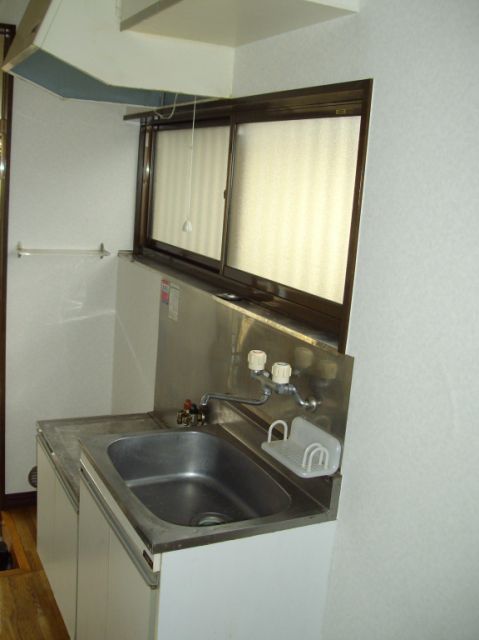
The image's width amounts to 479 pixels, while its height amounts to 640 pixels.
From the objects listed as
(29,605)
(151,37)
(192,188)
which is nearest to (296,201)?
(151,37)

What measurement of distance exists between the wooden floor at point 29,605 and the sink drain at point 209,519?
110 centimetres

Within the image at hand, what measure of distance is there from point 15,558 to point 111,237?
178 cm

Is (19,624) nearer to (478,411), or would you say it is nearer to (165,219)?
(165,219)

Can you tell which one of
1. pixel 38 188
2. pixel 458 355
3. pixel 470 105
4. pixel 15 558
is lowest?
pixel 15 558

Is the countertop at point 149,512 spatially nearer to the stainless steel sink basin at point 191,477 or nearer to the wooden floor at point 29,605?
the stainless steel sink basin at point 191,477

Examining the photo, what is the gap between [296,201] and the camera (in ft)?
7.57

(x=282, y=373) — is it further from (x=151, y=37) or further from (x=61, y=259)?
(x=61, y=259)

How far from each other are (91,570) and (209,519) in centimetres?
47

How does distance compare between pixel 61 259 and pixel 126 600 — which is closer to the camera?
pixel 126 600

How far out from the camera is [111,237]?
12.6 ft

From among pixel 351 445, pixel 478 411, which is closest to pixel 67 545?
pixel 351 445

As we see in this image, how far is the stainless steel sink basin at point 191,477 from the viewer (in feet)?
7.68

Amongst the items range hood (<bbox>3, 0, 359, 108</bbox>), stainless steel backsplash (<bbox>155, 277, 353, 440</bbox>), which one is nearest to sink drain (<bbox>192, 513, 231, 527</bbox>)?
stainless steel backsplash (<bbox>155, 277, 353, 440</bbox>)

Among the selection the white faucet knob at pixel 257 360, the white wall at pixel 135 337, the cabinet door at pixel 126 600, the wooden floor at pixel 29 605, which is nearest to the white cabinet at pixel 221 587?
the cabinet door at pixel 126 600
